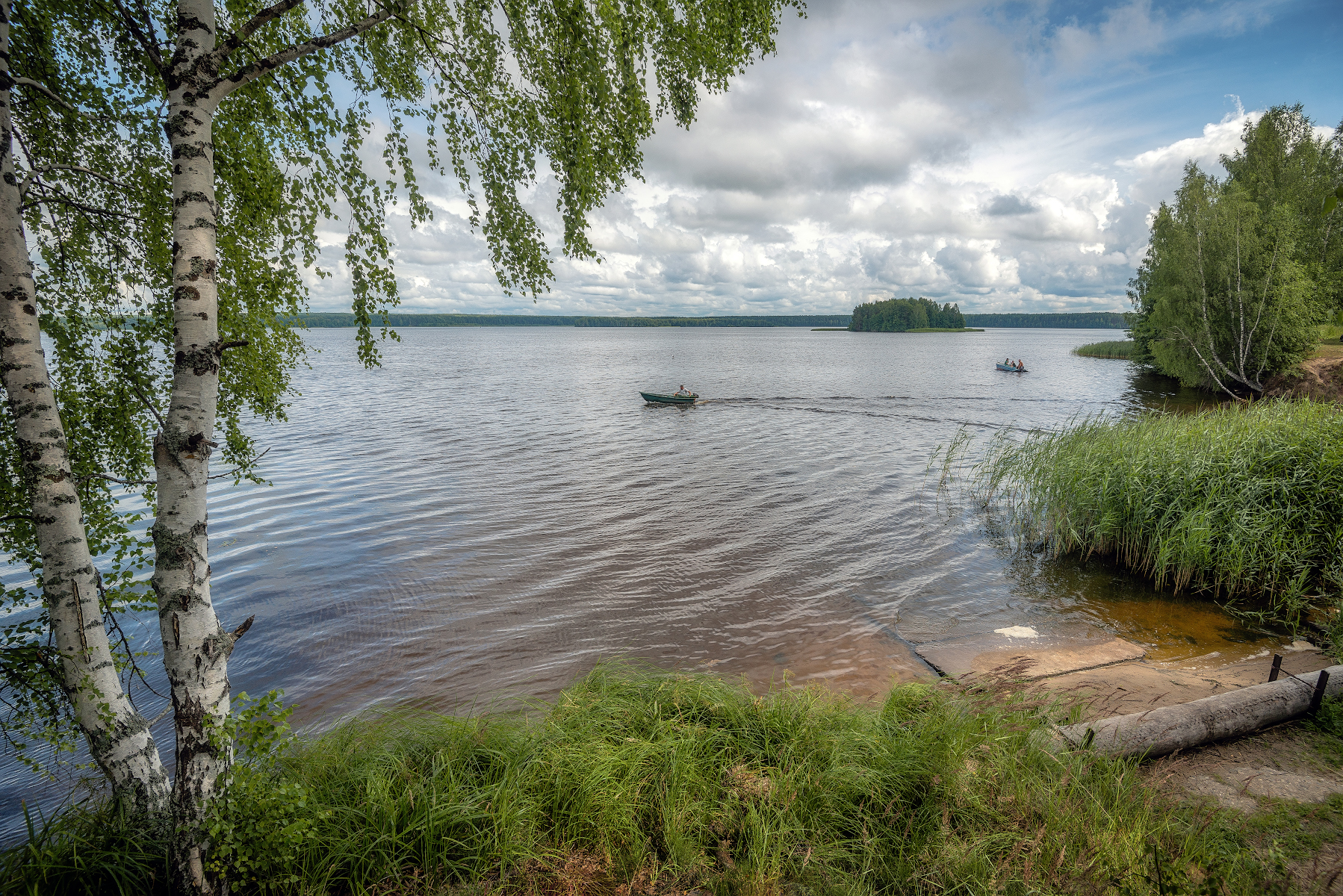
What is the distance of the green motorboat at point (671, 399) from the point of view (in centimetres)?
3291

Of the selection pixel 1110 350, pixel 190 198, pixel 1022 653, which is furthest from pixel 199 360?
pixel 1110 350

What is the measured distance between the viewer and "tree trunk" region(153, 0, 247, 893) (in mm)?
3289

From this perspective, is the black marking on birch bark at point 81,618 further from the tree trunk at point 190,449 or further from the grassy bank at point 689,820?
the grassy bank at point 689,820

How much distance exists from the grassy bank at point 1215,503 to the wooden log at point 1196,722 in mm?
4204

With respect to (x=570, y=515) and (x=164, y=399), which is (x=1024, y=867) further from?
(x=570, y=515)

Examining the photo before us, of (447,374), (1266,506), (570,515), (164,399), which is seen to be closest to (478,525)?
(570,515)

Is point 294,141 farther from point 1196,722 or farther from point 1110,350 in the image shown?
point 1110,350

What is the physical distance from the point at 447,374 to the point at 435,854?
56.4 meters

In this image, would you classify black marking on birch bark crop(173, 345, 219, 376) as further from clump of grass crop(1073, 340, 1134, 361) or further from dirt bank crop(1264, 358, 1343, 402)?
clump of grass crop(1073, 340, 1134, 361)

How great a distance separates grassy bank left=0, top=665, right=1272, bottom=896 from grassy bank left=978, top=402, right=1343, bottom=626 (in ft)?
23.4

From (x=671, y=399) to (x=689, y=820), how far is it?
96.1 feet

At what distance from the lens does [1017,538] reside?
42.5 ft

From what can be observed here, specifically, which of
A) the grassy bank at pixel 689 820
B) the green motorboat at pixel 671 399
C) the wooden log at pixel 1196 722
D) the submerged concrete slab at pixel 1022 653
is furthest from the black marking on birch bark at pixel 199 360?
the green motorboat at pixel 671 399

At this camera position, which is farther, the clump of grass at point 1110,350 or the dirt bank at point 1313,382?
the clump of grass at point 1110,350
